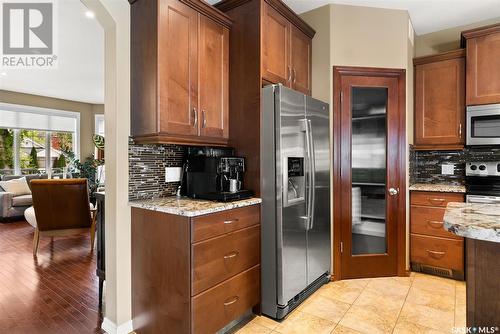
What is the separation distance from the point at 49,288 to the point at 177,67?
2495 millimetres

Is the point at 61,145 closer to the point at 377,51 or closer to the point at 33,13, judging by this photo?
the point at 33,13

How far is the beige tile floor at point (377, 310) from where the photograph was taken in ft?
7.01

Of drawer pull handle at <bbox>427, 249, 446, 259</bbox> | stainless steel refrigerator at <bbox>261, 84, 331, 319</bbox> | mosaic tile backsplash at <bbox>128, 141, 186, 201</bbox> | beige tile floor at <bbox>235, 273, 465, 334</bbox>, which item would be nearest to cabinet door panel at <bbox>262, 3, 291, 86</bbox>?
stainless steel refrigerator at <bbox>261, 84, 331, 319</bbox>

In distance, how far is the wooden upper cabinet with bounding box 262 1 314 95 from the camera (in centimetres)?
240

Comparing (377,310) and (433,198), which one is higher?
(433,198)

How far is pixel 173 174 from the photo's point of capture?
2.46 metres

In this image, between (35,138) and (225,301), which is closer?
(225,301)

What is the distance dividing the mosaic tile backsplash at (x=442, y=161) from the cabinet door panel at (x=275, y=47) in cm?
186

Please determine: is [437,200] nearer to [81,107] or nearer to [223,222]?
[223,222]

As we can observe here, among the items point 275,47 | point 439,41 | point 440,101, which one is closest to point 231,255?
point 275,47

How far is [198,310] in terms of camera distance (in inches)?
70.6

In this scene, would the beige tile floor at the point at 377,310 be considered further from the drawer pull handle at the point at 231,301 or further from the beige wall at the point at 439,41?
the beige wall at the point at 439,41

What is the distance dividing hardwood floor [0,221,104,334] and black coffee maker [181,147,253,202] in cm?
126

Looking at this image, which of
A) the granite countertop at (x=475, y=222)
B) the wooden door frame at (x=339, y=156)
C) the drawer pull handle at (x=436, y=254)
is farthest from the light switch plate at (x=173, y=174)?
the drawer pull handle at (x=436, y=254)
